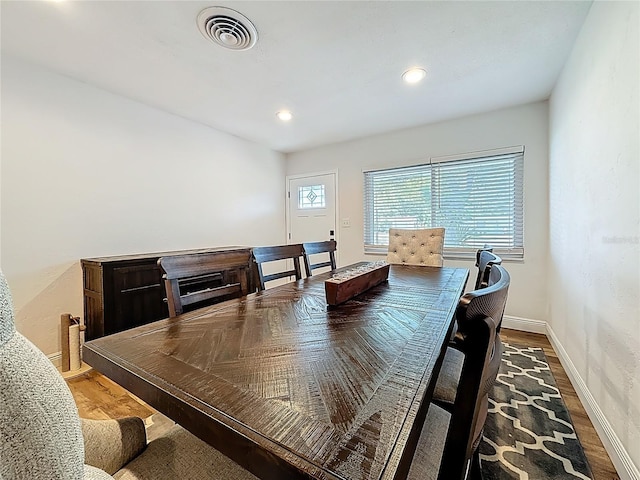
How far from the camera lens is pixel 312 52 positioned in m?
2.07

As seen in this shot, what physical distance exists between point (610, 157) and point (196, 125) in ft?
11.8

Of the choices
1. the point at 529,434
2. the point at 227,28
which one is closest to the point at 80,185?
the point at 227,28

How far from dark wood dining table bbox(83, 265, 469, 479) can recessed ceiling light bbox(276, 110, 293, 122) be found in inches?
98.3

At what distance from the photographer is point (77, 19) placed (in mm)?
1746

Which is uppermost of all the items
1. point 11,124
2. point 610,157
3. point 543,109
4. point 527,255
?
point 543,109

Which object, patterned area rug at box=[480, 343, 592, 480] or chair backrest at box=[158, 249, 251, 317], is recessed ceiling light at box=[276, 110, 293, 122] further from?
patterned area rug at box=[480, 343, 592, 480]

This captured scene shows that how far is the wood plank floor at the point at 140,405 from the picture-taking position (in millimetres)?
1356

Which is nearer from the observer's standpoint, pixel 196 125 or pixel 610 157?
pixel 610 157

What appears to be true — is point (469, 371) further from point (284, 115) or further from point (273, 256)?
point (284, 115)

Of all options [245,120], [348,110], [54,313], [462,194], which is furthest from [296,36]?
[54,313]

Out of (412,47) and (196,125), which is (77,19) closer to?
(196,125)

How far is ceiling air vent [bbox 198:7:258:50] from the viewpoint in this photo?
5.56ft

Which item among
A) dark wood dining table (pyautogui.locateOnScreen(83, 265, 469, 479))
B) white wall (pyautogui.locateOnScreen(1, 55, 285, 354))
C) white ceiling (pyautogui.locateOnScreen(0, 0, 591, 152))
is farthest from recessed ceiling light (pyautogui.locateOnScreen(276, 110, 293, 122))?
dark wood dining table (pyautogui.locateOnScreen(83, 265, 469, 479))

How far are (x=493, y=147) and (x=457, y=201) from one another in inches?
26.0
